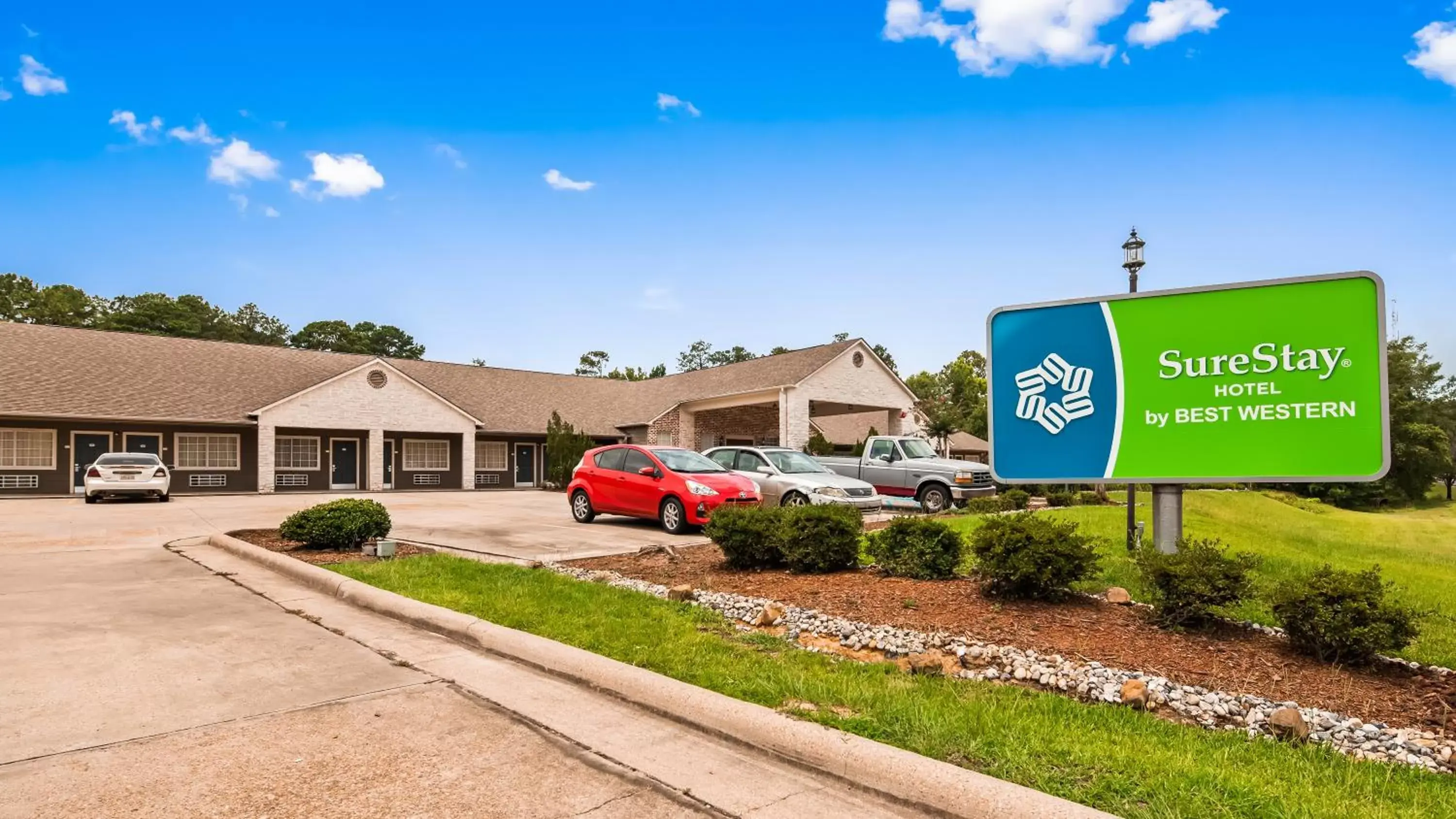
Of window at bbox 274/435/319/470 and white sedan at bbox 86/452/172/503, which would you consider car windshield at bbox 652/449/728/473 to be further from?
window at bbox 274/435/319/470

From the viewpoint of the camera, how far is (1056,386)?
7.17 meters

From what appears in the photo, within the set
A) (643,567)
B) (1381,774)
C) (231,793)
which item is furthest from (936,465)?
(231,793)

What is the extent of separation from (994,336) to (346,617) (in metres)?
6.37

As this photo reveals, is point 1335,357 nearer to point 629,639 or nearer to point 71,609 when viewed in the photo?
point 629,639

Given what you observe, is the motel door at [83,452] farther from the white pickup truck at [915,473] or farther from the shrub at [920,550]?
the shrub at [920,550]

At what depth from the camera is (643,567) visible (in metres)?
9.09

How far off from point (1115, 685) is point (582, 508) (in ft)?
39.6

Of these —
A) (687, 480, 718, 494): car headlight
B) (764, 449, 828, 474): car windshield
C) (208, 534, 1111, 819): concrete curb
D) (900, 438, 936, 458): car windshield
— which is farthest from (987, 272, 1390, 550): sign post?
(900, 438, 936, 458): car windshield

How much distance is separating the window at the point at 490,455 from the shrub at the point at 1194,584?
3403 cm

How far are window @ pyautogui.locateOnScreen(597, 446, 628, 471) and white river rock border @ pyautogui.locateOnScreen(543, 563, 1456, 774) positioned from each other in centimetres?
828

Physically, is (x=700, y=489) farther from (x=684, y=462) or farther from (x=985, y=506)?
(x=985, y=506)

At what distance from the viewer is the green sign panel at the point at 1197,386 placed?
237 inches

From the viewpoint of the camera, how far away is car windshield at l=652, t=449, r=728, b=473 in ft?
45.9

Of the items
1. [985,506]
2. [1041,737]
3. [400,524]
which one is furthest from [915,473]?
[1041,737]
